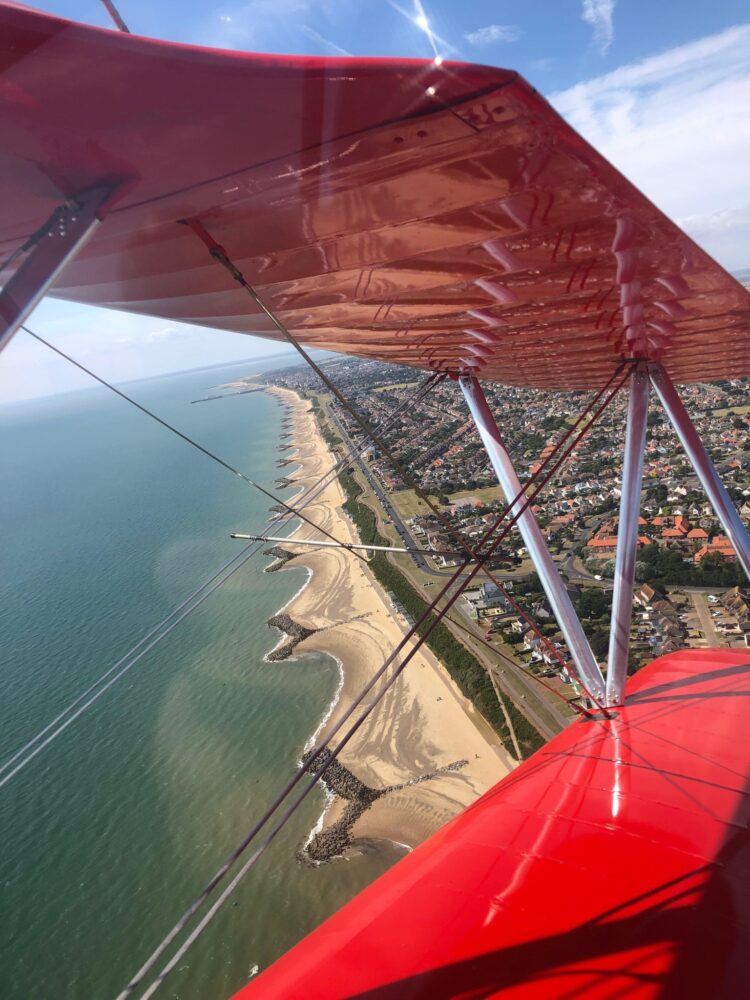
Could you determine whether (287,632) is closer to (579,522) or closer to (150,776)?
(150,776)

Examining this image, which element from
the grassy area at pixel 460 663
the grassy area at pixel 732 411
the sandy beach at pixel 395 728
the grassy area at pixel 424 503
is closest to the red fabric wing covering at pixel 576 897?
the grassy area at pixel 460 663

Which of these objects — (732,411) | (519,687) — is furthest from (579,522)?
(732,411)

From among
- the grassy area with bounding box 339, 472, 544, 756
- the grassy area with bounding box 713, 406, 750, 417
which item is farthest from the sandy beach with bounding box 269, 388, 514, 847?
the grassy area with bounding box 713, 406, 750, 417

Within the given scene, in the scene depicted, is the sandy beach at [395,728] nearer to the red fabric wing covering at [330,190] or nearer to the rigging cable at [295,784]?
the rigging cable at [295,784]

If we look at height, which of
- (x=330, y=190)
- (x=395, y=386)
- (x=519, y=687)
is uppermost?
→ (x=395, y=386)

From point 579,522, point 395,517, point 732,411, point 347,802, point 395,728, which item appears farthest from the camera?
point 732,411

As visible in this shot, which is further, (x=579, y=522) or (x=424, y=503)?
(x=424, y=503)
